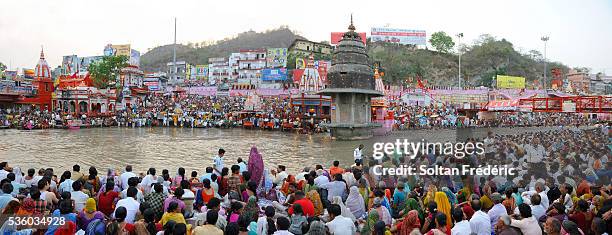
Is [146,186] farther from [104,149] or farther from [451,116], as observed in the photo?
[451,116]

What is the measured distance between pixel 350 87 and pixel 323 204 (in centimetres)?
1727

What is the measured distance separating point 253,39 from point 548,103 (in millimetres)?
121057

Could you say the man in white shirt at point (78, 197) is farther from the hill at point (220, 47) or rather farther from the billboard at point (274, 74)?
the hill at point (220, 47)

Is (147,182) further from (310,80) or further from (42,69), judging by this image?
(42,69)

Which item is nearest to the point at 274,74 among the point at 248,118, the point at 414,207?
the point at 248,118

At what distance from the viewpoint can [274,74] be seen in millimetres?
69188

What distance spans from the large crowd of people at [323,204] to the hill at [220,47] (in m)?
110

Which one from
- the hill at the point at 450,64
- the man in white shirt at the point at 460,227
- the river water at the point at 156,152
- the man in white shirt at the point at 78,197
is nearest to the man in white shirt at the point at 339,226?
the man in white shirt at the point at 460,227

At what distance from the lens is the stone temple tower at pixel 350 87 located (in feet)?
80.2

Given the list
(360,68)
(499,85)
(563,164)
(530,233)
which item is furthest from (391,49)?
(530,233)

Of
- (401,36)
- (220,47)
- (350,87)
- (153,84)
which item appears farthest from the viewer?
(220,47)

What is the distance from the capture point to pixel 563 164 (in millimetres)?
9922

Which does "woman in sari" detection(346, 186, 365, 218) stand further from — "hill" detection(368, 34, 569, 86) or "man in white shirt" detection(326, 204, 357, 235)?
"hill" detection(368, 34, 569, 86)

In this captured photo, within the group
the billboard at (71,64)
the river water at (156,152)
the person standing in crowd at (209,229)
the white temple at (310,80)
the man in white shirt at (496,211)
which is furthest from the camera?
the billboard at (71,64)
